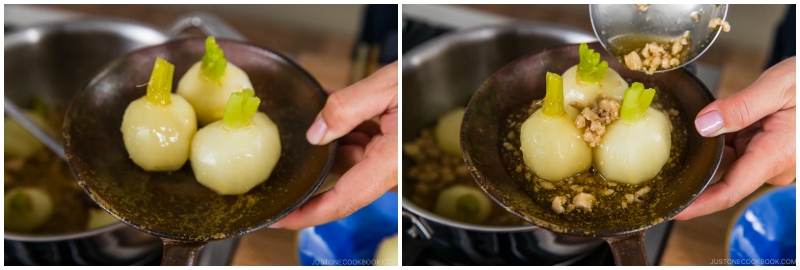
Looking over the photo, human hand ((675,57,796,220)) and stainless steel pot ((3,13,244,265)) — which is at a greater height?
stainless steel pot ((3,13,244,265))

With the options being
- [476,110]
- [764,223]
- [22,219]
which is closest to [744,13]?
[764,223]

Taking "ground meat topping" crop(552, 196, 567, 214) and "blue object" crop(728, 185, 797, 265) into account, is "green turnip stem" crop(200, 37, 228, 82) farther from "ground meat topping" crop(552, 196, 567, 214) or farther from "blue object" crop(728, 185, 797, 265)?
"blue object" crop(728, 185, 797, 265)

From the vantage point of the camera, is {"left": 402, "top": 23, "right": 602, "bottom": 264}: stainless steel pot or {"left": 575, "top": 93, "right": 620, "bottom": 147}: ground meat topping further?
{"left": 402, "top": 23, "right": 602, "bottom": 264}: stainless steel pot

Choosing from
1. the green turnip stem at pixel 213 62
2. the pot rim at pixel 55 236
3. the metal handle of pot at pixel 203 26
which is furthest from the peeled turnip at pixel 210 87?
the metal handle of pot at pixel 203 26

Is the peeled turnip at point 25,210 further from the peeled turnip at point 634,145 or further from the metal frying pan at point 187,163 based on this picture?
the peeled turnip at point 634,145

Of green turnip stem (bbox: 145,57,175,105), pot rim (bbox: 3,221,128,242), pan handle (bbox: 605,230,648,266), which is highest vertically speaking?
green turnip stem (bbox: 145,57,175,105)

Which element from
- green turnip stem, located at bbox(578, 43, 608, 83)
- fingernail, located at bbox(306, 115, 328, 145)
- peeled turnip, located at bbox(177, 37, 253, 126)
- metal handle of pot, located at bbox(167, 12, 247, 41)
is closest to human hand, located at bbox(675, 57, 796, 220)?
green turnip stem, located at bbox(578, 43, 608, 83)
